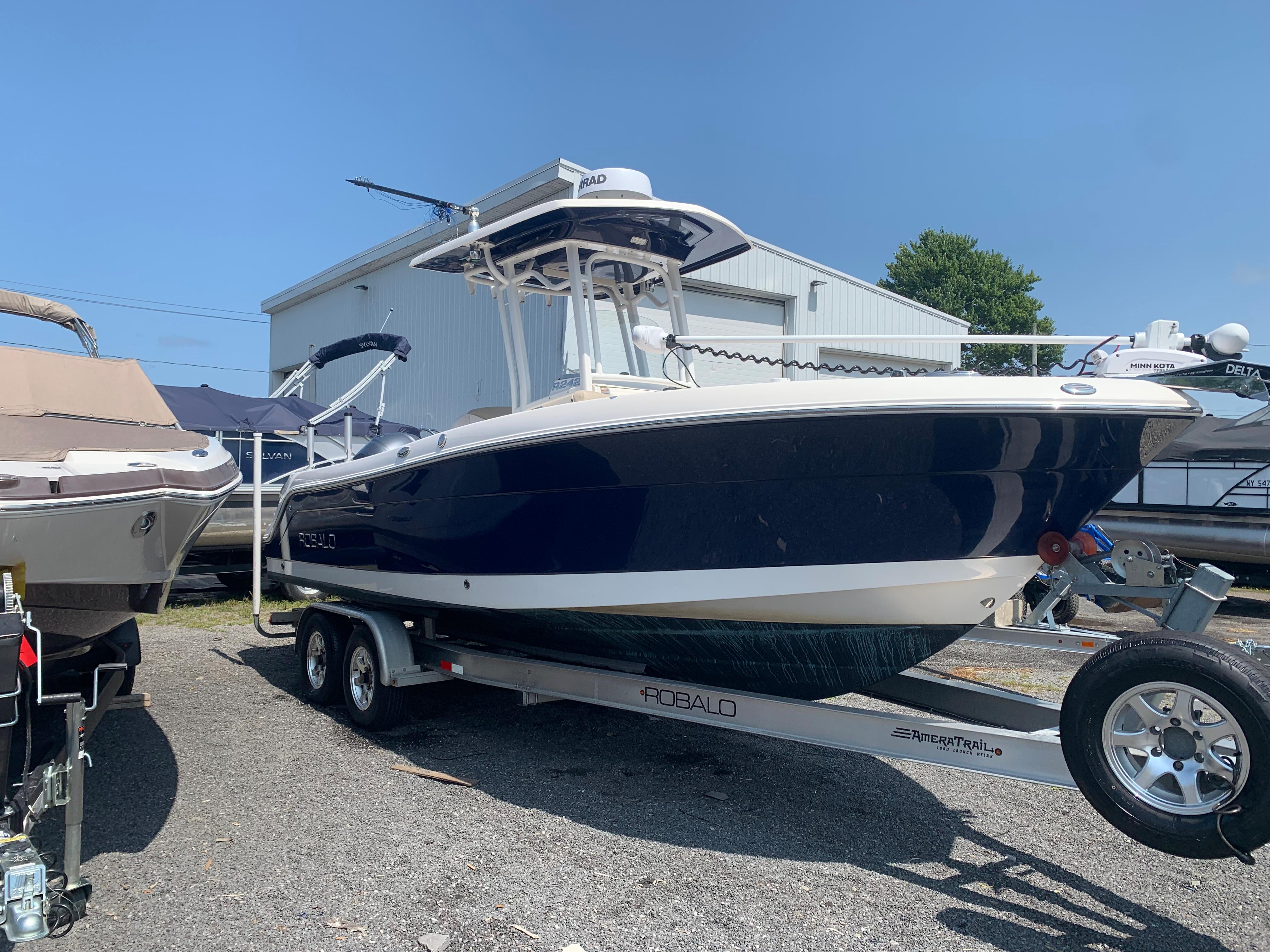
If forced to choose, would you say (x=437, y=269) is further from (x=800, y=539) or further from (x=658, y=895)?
(x=658, y=895)

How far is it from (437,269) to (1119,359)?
3.74m

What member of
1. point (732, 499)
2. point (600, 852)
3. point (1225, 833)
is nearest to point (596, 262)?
point (732, 499)

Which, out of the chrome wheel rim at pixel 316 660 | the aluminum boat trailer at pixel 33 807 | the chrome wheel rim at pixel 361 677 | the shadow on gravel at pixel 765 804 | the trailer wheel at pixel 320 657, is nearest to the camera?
the aluminum boat trailer at pixel 33 807

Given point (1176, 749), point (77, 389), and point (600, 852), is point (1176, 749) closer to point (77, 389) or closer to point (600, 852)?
point (600, 852)

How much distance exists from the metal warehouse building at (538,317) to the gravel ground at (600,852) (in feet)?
21.5

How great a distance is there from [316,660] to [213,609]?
14.4ft

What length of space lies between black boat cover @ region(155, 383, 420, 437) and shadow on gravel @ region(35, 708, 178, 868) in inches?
221

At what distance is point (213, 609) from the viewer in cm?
908

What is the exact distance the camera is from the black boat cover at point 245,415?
34.1ft

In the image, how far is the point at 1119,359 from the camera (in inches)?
121

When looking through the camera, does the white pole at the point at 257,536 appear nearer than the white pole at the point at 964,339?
No

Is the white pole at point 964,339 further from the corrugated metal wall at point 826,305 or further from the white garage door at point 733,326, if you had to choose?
the corrugated metal wall at point 826,305

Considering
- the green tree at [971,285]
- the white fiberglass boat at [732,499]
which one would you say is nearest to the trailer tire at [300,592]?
the white fiberglass boat at [732,499]

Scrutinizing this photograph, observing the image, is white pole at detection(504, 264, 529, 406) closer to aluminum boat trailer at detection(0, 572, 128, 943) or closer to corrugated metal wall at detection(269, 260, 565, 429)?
aluminum boat trailer at detection(0, 572, 128, 943)
